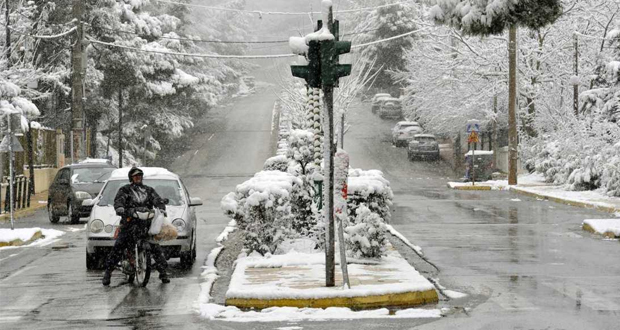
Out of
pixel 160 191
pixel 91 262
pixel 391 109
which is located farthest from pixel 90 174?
pixel 391 109

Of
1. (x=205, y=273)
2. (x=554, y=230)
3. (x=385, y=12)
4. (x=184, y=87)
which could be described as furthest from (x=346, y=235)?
(x=385, y=12)

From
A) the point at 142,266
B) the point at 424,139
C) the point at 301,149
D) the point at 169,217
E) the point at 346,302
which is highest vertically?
the point at 424,139

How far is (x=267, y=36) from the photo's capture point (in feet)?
560

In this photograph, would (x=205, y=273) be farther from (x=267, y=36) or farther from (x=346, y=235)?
(x=267, y=36)

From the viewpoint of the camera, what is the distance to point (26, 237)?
70.5 ft

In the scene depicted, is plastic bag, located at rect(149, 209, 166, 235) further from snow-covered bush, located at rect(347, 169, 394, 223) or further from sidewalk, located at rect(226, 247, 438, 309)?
snow-covered bush, located at rect(347, 169, 394, 223)

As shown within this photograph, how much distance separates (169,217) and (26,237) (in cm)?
645

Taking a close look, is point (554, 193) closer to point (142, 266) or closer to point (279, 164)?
point (279, 164)

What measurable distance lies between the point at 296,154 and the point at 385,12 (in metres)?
71.4

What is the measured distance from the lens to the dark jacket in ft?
46.2

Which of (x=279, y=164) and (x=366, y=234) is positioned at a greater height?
(x=279, y=164)

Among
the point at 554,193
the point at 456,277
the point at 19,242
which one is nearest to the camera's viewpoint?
the point at 456,277

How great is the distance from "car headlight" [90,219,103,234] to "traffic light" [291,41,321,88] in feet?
16.5

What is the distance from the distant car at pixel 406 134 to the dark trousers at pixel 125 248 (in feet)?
170
